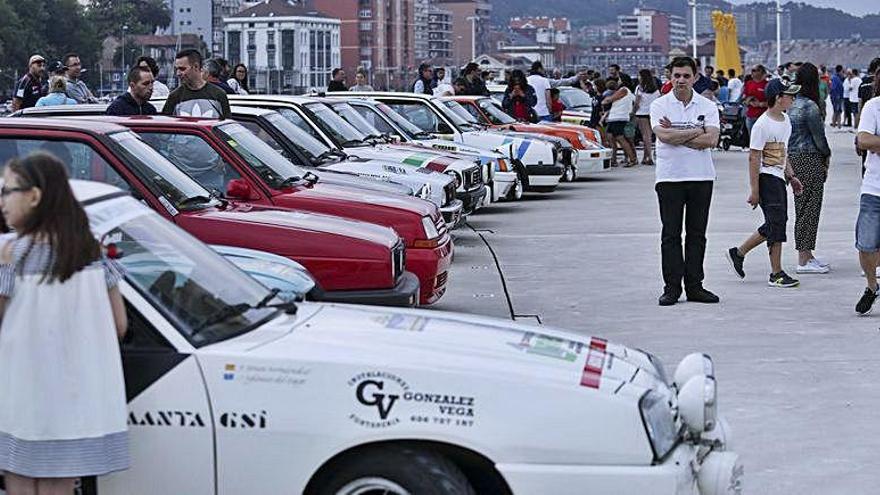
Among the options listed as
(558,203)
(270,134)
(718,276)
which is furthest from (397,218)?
(558,203)

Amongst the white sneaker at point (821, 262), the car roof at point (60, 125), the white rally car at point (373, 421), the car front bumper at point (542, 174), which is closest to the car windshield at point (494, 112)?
the car front bumper at point (542, 174)

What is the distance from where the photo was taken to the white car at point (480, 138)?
2158 cm

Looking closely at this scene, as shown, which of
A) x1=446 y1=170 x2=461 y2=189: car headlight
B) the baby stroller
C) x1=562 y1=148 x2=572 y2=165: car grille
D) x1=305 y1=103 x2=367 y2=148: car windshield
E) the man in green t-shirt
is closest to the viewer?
the man in green t-shirt

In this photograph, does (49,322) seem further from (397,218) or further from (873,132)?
(873,132)

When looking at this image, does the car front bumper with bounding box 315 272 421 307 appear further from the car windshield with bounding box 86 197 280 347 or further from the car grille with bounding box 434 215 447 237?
the car windshield with bounding box 86 197 280 347

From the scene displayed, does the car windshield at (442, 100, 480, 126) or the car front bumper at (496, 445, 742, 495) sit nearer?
the car front bumper at (496, 445, 742, 495)

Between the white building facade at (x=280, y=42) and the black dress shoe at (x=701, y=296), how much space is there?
12894 centimetres

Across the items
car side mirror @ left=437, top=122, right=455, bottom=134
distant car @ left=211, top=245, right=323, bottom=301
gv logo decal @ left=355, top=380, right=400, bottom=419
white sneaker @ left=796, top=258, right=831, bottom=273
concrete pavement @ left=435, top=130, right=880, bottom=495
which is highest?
car side mirror @ left=437, top=122, right=455, bottom=134

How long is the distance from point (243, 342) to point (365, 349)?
0.44 m

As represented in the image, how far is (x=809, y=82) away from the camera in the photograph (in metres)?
13.8

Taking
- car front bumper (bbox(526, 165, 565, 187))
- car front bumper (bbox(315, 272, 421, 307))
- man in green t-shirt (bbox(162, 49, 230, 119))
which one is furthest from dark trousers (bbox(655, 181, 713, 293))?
car front bumper (bbox(526, 165, 565, 187))

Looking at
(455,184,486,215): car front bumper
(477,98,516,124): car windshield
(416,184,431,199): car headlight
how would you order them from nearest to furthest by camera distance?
(416,184,431,199): car headlight < (455,184,486,215): car front bumper < (477,98,516,124): car windshield

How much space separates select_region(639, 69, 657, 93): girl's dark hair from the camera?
28516 millimetres

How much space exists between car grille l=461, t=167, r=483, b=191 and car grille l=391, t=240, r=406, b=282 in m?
6.74
